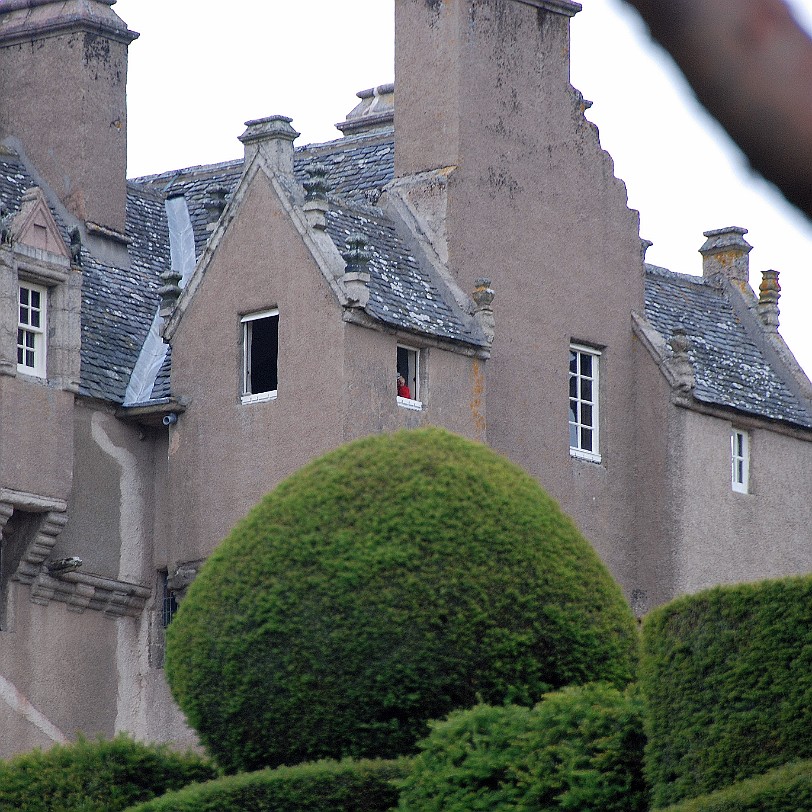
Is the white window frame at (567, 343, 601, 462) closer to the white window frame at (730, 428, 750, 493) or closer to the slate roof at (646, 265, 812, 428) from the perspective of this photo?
the slate roof at (646, 265, 812, 428)

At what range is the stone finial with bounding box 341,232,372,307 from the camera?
842 inches

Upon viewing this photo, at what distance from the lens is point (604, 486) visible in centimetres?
2480

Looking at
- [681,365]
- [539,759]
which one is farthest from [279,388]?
[539,759]

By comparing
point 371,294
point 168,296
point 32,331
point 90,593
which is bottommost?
point 90,593

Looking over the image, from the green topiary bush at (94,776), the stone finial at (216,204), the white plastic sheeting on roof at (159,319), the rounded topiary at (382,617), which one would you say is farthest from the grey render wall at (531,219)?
Result: the green topiary bush at (94,776)

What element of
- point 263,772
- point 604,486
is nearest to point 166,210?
point 604,486

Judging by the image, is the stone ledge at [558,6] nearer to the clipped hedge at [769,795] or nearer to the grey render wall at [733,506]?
the grey render wall at [733,506]

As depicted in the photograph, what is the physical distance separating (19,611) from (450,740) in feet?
35.1

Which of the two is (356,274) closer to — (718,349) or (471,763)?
(718,349)

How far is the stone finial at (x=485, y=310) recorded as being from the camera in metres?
23.2

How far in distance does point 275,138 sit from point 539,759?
1362cm

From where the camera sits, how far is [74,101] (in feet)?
85.3

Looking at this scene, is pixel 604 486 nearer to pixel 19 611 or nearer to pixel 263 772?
pixel 19 611

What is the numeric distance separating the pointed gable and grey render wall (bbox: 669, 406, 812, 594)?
9008 mm
